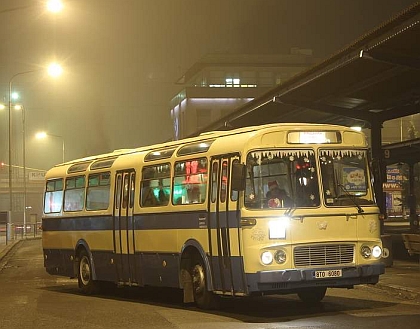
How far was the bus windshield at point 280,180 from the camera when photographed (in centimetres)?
1261

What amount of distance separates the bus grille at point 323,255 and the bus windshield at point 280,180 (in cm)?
65

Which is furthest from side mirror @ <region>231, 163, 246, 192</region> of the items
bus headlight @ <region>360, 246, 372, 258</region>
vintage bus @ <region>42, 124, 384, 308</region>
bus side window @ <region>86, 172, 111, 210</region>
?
bus side window @ <region>86, 172, 111, 210</region>

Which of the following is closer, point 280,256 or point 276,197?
point 280,256

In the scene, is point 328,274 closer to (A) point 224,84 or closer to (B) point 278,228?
(B) point 278,228

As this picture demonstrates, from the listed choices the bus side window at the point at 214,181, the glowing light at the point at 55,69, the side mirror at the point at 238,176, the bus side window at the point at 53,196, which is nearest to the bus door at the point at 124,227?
the bus side window at the point at 214,181

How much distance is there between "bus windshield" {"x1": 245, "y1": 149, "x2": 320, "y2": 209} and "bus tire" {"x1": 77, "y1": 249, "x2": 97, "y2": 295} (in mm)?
6647

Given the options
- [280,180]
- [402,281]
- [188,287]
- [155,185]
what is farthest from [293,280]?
[402,281]

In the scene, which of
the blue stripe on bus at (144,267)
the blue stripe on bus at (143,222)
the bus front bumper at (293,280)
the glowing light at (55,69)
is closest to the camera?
the bus front bumper at (293,280)

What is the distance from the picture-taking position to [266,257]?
12.4m

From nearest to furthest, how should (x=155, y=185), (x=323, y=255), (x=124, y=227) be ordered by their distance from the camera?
(x=323, y=255) → (x=155, y=185) → (x=124, y=227)

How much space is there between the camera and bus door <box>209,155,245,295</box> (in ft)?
41.6

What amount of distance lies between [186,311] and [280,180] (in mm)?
2760

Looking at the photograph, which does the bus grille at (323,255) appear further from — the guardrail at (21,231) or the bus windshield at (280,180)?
the guardrail at (21,231)

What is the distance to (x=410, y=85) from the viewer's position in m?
30.4
